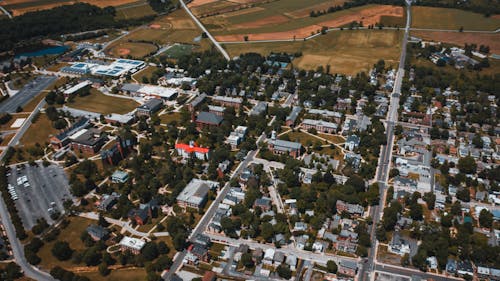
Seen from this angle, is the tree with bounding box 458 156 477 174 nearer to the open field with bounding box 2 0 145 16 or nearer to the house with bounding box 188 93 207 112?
the house with bounding box 188 93 207 112

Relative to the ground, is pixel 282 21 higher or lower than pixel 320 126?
higher

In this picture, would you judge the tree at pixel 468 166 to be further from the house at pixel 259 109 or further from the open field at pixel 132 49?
the open field at pixel 132 49

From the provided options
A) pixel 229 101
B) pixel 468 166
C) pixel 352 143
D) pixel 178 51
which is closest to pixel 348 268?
pixel 352 143

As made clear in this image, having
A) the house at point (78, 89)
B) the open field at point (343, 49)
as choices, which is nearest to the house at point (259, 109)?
the open field at point (343, 49)

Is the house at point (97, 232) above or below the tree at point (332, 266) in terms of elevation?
above

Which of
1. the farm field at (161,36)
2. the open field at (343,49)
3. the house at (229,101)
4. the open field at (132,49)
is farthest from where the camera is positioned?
the farm field at (161,36)

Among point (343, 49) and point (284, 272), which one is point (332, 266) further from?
point (343, 49)

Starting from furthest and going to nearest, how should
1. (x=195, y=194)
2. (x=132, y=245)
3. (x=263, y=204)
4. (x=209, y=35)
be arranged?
(x=209, y=35) → (x=195, y=194) → (x=263, y=204) → (x=132, y=245)
